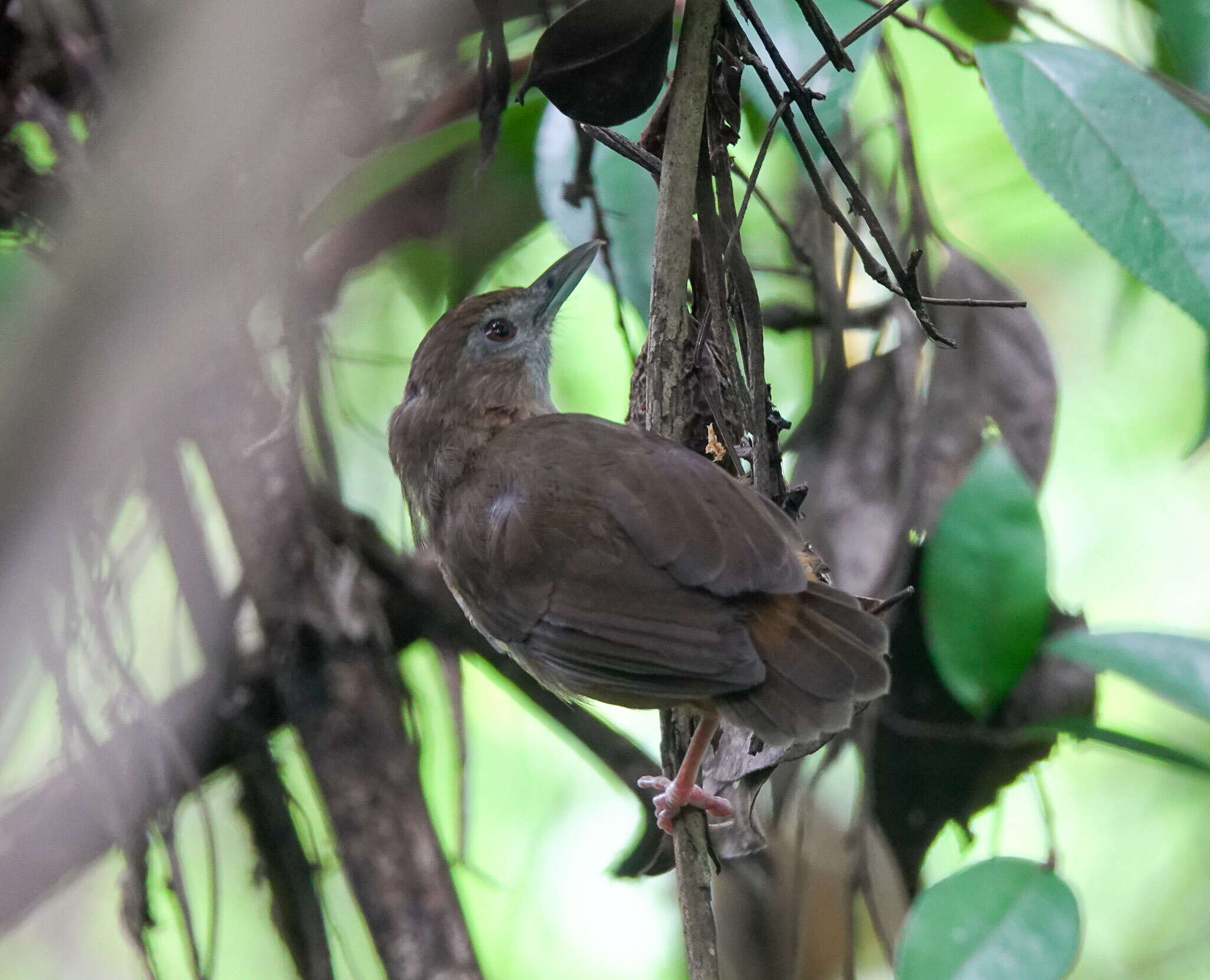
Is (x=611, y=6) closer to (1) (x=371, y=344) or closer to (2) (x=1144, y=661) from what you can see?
(2) (x=1144, y=661)

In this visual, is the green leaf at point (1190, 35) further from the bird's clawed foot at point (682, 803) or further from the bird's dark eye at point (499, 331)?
the bird's clawed foot at point (682, 803)

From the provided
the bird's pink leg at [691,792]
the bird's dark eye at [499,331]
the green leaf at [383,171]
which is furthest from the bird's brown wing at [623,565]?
the green leaf at [383,171]

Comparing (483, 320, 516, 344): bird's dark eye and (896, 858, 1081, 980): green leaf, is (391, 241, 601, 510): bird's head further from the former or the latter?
(896, 858, 1081, 980): green leaf

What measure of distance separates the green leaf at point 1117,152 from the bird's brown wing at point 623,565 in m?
0.82

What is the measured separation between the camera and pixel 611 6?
80.1 inches

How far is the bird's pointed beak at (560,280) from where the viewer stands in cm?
280

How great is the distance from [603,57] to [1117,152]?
3.37 ft

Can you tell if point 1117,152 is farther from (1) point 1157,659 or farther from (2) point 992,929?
(2) point 992,929

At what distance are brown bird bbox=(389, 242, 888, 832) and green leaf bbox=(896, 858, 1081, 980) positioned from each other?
419 millimetres

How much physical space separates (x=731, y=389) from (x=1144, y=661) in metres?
1.03

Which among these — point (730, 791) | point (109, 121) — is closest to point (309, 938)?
point (730, 791)

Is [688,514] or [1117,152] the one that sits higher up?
[1117,152]

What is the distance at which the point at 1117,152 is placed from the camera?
235cm

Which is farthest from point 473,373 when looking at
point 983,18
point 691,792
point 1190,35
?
point 1190,35
